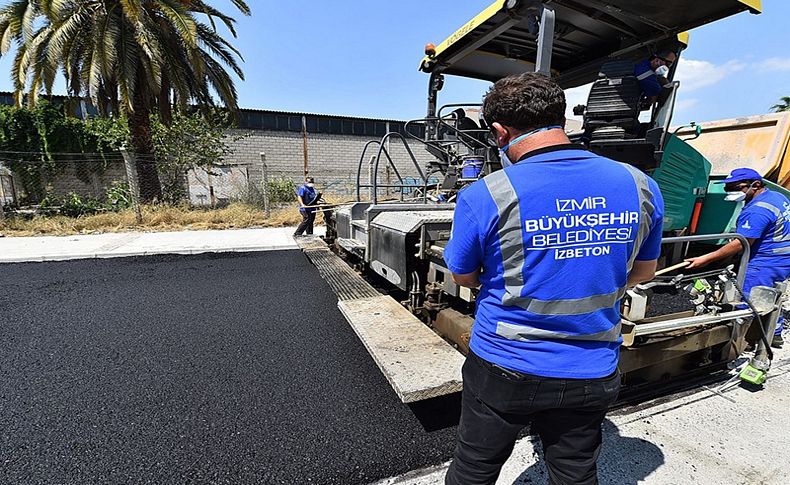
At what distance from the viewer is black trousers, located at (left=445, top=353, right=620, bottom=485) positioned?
1.32 metres

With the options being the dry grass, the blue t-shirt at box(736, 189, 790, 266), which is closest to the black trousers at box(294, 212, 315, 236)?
the dry grass

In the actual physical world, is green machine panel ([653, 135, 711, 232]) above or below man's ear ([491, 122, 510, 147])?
below

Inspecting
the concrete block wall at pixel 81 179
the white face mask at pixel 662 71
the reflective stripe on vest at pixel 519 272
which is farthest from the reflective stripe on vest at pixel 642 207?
the concrete block wall at pixel 81 179

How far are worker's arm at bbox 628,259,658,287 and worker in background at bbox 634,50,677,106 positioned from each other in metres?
2.32

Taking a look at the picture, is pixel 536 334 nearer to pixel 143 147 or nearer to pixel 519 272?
pixel 519 272

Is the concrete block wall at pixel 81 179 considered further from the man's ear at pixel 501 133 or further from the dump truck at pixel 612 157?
the man's ear at pixel 501 133

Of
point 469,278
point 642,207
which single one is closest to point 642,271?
point 642,207

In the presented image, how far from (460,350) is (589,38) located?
9.81 feet

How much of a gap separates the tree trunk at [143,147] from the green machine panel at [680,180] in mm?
12302

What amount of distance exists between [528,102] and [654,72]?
2535 millimetres

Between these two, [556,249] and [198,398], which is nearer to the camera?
[556,249]

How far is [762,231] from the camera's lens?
3.27m

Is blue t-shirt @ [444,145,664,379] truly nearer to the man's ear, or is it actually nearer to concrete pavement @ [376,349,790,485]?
the man's ear

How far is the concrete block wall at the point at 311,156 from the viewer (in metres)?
19.6
